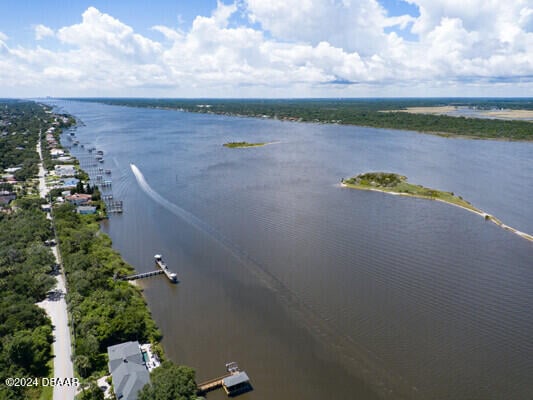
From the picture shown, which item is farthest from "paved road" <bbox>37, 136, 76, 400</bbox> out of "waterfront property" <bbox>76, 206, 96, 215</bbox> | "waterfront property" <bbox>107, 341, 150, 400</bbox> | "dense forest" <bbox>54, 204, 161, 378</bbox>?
"waterfront property" <bbox>76, 206, 96, 215</bbox>

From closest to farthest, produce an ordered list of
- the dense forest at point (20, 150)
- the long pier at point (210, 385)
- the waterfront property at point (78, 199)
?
the long pier at point (210, 385), the waterfront property at point (78, 199), the dense forest at point (20, 150)

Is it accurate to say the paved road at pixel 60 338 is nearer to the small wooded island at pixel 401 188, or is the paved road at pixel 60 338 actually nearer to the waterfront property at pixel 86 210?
the waterfront property at pixel 86 210

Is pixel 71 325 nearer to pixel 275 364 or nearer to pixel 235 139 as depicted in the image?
pixel 275 364

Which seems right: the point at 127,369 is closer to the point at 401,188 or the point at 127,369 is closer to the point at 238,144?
the point at 401,188

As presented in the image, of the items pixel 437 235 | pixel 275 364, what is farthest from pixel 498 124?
pixel 275 364

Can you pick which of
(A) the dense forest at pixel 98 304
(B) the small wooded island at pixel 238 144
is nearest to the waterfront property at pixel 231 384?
(A) the dense forest at pixel 98 304

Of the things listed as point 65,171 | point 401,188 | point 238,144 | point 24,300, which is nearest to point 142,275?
point 24,300

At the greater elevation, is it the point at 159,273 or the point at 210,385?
the point at 159,273
